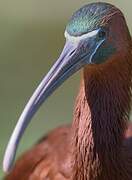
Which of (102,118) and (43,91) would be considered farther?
(102,118)

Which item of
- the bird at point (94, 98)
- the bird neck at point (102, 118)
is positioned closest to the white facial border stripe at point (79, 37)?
the bird at point (94, 98)

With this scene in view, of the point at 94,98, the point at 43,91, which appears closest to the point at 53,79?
the point at 43,91

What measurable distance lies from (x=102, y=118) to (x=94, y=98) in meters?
0.07

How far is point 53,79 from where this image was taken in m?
2.24

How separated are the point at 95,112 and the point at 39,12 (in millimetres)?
1832

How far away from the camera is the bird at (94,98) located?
2.26 metres

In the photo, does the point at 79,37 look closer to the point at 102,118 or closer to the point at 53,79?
the point at 53,79

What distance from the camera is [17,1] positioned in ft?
14.2

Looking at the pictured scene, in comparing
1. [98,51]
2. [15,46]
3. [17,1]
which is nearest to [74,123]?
[98,51]

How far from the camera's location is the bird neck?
2.42 metres

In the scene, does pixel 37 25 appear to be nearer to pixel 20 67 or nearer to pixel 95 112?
pixel 20 67

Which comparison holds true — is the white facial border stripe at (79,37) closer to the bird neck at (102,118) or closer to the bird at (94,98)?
the bird at (94,98)

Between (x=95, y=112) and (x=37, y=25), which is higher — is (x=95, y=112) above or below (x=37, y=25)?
above

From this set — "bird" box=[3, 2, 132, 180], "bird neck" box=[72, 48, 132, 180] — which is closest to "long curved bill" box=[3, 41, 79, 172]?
"bird" box=[3, 2, 132, 180]
